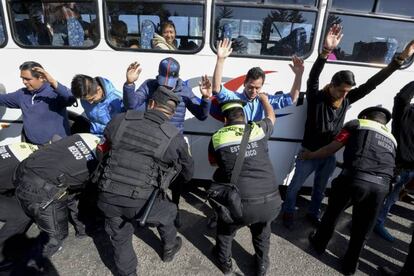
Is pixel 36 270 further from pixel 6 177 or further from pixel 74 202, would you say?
pixel 6 177

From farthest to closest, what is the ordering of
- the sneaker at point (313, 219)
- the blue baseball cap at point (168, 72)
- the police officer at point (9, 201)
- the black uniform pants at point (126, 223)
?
1. the sneaker at point (313, 219)
2. the blue baseball cap at point (168, 72)
3. the police officer at point (9, 201)
4. the black uniform pants at point (126, 223)

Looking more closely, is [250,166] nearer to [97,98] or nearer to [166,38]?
[97,98]

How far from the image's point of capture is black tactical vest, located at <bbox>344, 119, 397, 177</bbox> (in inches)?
95.2

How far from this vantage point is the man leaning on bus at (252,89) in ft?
9.30

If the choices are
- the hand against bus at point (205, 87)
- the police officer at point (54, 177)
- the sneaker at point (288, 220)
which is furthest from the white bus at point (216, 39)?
the police officer at point (54, 177)

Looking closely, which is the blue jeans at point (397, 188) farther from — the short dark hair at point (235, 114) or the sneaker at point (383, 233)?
the short dark hair at point (235, 114)

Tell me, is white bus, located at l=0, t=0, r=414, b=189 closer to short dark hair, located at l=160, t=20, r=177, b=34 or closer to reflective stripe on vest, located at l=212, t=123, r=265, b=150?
short dark hair, located at l=160, t=20, r=177, b=34

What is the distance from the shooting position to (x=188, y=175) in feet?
8.46

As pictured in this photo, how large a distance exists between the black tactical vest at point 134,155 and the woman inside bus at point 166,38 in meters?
1.42

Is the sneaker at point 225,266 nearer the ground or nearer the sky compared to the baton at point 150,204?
nearer the ground

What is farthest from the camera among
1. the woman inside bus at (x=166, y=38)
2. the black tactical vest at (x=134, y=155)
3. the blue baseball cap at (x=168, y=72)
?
the woman inside bus at (x=166, y=38)

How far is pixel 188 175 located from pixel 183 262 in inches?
40.2

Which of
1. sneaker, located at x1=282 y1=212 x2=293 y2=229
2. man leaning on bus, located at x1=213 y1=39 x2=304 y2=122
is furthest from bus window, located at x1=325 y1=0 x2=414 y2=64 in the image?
sneaker, located at x1=282 y1=212 x2=293 y2=229

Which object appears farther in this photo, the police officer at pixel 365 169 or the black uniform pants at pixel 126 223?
the police officer at pixel 365 169
